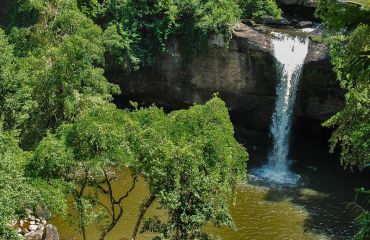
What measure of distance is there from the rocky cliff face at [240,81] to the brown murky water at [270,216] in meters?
5.57

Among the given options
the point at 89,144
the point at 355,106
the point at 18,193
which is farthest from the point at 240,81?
the point at 18,193

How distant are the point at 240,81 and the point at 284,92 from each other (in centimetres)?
240

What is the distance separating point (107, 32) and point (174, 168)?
12.6 metres

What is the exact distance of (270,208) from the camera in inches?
773

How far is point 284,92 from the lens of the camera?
24.9m

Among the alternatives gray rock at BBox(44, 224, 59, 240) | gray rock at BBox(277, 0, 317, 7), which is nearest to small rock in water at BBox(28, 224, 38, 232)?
gray rock at BBox(44, 224, 59, 240)

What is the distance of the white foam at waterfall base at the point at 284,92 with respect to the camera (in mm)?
24109

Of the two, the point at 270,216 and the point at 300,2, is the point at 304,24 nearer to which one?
the point at 300,2

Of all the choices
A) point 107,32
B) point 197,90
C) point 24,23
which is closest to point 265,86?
point 197,90

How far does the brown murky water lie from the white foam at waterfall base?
217 centimetres

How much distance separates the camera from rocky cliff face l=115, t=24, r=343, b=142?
24312 mm

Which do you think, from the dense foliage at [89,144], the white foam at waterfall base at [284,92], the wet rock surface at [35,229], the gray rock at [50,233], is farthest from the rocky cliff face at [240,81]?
the gray rock at [50,233]

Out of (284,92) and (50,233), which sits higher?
(284,92)

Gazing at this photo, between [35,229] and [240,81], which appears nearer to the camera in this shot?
[35,229]
